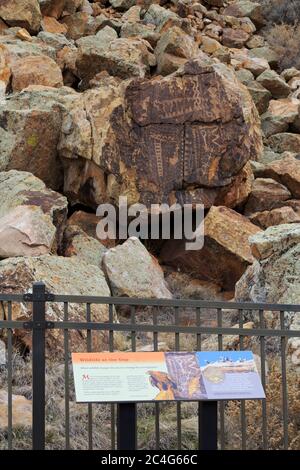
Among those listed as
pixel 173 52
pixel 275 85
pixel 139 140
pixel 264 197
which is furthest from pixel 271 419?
pixel 275 85

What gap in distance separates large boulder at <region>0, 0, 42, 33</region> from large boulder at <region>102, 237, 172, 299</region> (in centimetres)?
1078

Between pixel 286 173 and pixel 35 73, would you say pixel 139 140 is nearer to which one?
pixel 286 173

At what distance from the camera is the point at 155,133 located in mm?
11172

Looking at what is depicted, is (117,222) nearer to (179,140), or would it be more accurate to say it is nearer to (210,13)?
(179,140)

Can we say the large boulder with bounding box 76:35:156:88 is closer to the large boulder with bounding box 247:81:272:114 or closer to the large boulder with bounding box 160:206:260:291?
the large boulder with bounding box 247:81:272:114

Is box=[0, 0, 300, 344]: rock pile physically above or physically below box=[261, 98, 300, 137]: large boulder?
above

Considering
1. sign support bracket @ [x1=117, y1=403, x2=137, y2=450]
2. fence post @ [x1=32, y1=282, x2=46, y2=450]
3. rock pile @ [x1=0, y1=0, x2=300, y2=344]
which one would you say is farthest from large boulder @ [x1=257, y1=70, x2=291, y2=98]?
sign support bracket @ [x1=117, y1=403, x2=137, y2=450]

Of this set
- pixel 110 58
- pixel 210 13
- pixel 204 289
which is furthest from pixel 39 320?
pixel 210 13

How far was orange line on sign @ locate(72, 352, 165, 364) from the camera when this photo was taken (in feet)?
12.0

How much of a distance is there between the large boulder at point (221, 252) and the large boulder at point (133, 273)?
1.15 m

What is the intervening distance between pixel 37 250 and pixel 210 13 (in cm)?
1646

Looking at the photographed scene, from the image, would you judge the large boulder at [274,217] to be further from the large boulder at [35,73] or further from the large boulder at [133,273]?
the large boulder at [35,73]

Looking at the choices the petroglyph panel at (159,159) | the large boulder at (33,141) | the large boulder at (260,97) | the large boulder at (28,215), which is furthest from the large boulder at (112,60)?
the large boulder at (28,215)

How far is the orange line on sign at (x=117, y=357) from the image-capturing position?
3.66 metres
